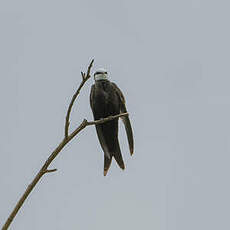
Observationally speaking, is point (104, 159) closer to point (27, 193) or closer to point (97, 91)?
point (97, 91)

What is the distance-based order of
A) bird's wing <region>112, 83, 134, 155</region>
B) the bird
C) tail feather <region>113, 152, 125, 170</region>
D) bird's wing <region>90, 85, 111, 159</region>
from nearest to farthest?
bird's wing <region>112, 83, 134, 155</region> < tail feather <region>113, 152, 125, 170</region> < bird's wing <region>90, 85, 111, 159</region> < the bird

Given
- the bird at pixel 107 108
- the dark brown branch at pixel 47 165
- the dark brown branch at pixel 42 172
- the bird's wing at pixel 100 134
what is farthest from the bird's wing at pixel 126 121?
the dark brown branch at pixel 42 172

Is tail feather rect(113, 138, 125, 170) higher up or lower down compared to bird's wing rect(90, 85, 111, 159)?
lower down

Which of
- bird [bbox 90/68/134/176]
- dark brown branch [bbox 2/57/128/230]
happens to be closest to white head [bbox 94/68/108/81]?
bird [bbox 90/68/134/176]

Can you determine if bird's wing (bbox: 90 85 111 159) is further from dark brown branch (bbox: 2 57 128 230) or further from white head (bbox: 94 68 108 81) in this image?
dark brown branch (bbox: 2 57 128 230)

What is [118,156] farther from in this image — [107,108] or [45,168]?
[45,168]

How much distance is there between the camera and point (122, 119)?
8172 millimetres

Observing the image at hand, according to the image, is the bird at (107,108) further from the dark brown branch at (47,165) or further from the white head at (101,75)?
the dark brown branch at (47,165)

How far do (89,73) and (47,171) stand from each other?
2.94ft

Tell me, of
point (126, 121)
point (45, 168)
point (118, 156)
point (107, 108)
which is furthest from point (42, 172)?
point (107, 108)

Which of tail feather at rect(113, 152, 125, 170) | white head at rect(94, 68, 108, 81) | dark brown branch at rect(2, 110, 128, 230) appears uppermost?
white head at rect(94, 68, 108, 81)

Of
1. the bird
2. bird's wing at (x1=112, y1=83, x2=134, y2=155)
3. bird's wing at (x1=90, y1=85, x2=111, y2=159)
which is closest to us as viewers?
bird's wing at (x1=112, y1=83, x2=134, y2=155)

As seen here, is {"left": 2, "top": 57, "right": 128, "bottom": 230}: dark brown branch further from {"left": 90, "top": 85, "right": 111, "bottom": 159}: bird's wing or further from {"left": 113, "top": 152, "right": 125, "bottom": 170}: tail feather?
{"left": 90, "top": 85, "right": 111, "bottom": 159}: bird's wing

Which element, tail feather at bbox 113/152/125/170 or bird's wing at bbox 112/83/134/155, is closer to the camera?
bird's wing at bbox 112/83/134/155
